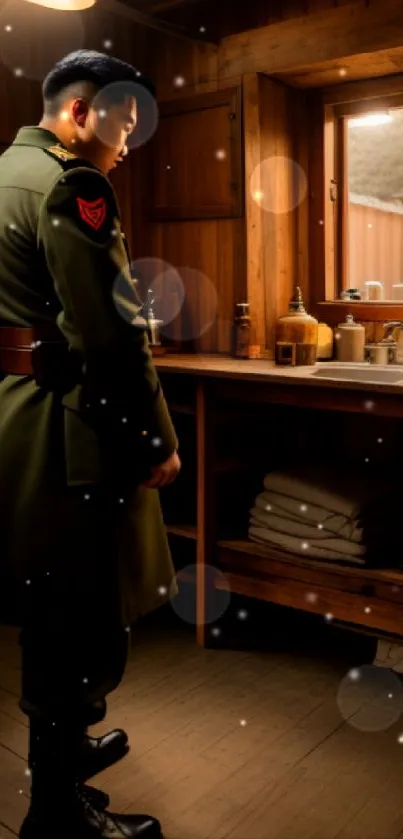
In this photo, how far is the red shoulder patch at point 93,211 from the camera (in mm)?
1711

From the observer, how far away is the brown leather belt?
71.7 inches

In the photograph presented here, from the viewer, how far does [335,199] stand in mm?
3590

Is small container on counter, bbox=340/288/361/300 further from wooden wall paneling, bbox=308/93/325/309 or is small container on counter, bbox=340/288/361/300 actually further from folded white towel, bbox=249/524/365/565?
folded white towel, bbox=249/524/365/565

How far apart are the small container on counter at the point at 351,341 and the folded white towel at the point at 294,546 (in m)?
0.78

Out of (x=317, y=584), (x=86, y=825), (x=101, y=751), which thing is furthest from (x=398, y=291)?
(x=86, y=825)

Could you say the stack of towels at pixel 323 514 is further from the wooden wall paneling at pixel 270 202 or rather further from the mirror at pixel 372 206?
the mirror at pixel 372 206

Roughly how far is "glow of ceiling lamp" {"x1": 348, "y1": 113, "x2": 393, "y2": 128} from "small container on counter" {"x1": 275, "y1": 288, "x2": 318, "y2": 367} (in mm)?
787

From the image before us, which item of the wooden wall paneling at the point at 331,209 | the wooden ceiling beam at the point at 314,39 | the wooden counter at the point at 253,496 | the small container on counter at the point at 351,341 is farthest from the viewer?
the wooden wall paneling at the point at 331,209

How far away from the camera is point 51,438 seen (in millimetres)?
1818

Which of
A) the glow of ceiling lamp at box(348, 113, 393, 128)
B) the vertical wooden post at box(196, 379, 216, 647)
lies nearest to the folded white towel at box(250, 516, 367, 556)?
the vertical wooden post at box(196, 379, 216, 647)

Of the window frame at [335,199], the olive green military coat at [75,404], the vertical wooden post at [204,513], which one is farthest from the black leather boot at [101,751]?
the window frame at [335,199]

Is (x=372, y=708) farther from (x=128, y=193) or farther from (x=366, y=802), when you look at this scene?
(x=128, y=193)

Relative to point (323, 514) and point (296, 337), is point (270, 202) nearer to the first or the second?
point (296, 337)

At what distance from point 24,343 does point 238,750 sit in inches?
51.9
